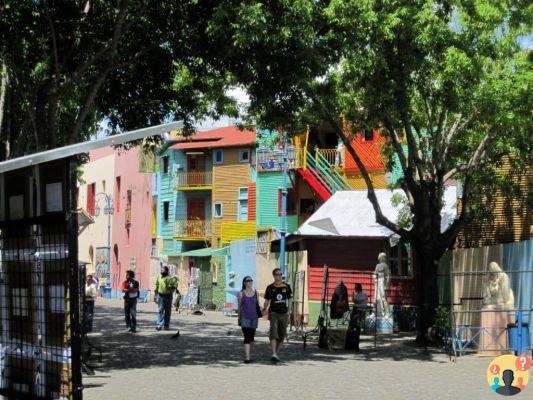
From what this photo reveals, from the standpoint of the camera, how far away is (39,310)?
7836mm

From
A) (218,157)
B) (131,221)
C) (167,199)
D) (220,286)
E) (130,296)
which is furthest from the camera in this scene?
(131,221)

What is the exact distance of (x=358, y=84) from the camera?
21.7 m

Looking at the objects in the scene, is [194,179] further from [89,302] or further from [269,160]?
[89,302]

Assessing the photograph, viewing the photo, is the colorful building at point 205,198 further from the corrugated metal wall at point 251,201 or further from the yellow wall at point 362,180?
the yellow wall at point 362,180

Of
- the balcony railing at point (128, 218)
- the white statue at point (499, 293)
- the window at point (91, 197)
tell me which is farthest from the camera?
the window at point (91, 197)

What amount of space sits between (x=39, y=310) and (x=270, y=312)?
11522 mm

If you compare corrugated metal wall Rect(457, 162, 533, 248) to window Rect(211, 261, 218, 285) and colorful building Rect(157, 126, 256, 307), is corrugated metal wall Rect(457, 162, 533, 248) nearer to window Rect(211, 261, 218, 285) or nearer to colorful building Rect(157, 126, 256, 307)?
window Rect(211, 261, 218, 285)

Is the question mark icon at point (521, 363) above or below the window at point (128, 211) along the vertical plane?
below

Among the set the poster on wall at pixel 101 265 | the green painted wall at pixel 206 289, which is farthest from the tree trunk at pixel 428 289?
the poster on wall at pixel 101 265

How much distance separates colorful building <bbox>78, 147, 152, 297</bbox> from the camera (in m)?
64.7

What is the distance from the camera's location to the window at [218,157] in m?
55.0

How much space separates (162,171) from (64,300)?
5417 cm

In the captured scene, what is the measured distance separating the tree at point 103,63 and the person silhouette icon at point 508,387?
27.4 feet

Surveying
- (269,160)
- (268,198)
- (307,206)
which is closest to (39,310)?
(307,206)
